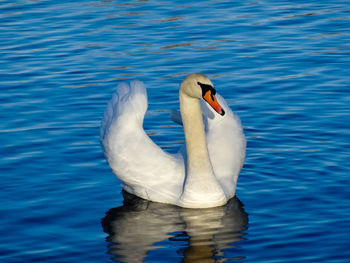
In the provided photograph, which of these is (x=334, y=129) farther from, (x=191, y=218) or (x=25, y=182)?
(x=25, y=182)

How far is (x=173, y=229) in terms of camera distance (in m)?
10.3

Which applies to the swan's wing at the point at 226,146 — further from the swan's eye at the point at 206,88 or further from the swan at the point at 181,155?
the swan's eye at the point at 206,88

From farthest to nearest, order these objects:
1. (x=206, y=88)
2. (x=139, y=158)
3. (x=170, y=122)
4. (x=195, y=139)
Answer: (x=170, y=122) → (x=139, y=158) → (x=195, y=139) → (x=206, y=88)

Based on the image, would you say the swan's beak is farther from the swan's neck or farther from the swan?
the swan's neck

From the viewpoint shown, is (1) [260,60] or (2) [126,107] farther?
(1) [260,60]

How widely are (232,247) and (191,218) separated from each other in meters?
1.03

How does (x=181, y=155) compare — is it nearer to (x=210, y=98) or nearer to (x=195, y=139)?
(x=195, y=139)

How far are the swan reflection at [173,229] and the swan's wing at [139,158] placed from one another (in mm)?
225

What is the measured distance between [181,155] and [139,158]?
85 centimetres

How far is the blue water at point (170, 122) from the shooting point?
10016mm

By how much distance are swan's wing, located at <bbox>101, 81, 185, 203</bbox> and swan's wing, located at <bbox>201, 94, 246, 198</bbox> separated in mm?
465

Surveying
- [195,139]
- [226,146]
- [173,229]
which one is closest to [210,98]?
[195,139]

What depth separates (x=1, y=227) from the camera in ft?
34.4

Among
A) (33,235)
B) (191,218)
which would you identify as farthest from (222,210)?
(33,235)
